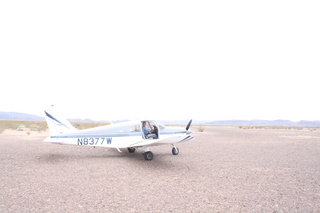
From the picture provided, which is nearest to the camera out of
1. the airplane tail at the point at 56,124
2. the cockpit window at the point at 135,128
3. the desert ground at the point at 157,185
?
the desert ground at the point at 157,185

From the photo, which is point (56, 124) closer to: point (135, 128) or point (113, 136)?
point (113, 136)

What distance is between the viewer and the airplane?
437 inches

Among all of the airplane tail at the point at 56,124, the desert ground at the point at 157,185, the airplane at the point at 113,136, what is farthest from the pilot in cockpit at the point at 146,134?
the airplane tail at the point at 56,124

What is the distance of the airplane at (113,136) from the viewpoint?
11102mm

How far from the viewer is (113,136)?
11.8 metres

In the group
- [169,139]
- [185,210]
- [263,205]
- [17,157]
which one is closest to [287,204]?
[263,205]

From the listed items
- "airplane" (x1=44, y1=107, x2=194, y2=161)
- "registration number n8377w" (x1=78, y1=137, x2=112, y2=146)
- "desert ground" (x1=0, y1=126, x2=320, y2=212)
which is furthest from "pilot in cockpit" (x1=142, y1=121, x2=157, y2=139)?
"registration number n8377w" (x1=78, y1=137, x2=112, y2=146)

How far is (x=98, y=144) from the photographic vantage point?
11477 millimetres

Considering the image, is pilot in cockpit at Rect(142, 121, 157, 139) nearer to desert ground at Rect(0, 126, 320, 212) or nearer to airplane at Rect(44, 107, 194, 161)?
airplane at Rect(44, 107, 194, 161)

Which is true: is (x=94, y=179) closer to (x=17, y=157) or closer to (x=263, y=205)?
(x=263, y=205)

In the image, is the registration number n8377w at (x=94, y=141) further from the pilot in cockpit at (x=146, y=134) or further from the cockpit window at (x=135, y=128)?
the pilot in cockpit at (x=146, y=134)

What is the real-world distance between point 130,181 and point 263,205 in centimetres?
391

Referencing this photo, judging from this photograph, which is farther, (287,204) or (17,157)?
(17,157)

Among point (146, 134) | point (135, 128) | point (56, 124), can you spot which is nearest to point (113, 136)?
point (135, 128)
